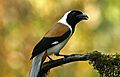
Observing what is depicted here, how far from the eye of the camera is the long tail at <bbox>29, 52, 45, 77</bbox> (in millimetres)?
3248

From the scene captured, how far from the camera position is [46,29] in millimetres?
7891

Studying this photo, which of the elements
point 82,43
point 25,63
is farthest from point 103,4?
point 25,63

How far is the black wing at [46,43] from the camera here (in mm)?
3518

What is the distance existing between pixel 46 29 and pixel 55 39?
411 centimetres

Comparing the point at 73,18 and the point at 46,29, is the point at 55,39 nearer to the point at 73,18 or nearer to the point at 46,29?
the point at 73,18

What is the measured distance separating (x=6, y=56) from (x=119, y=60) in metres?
5.12

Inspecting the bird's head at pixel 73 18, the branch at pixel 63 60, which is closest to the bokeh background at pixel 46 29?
the bird's head at pixel 73 18

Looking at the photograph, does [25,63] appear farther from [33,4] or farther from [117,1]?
[117,1]

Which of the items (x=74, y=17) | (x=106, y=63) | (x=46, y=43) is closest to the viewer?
(x=106, y=63)

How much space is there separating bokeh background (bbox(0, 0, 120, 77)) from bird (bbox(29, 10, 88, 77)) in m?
3.81

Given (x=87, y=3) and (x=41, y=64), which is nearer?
(x=41, y=64)

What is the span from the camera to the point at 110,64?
3.07 meters

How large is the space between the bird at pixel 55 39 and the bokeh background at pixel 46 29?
12.5ft

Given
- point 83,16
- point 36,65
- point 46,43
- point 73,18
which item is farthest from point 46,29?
point 36,65
